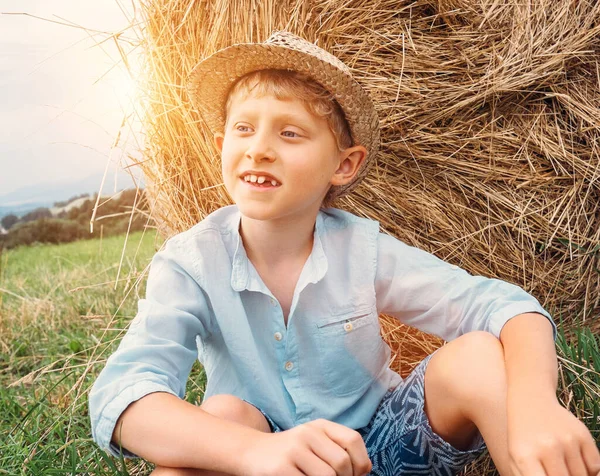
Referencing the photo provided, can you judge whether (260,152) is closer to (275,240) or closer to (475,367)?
(275,240)

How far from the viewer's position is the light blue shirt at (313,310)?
1374 mm

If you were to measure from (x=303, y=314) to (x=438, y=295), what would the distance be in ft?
0.95

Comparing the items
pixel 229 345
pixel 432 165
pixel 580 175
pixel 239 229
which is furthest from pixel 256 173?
pixel 580 175

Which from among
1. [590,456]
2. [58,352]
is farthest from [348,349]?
[58,352]

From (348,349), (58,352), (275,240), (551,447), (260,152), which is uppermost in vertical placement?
(260,152)

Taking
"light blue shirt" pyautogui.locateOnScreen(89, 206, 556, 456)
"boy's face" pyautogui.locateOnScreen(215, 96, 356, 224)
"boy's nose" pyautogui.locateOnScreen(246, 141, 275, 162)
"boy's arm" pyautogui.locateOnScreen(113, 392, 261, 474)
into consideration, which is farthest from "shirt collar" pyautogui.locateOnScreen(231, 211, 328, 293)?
"boy's arm" pyautogui.locateOnScreen(113, 392, 261, 474)

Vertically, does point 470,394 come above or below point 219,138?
below

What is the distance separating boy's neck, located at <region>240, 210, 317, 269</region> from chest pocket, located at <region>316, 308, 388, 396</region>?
163mm

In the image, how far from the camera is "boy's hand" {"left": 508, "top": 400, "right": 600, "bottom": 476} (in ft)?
3.34

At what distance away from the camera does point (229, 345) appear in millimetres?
1404

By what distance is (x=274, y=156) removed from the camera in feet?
4.38

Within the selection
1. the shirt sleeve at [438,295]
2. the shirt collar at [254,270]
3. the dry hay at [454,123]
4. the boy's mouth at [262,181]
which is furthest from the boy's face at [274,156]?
the dry hay at [454,123]

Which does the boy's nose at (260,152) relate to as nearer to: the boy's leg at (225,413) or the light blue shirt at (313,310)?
the light blue shirt at (313,310)

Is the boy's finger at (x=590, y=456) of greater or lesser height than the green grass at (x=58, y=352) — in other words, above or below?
above
